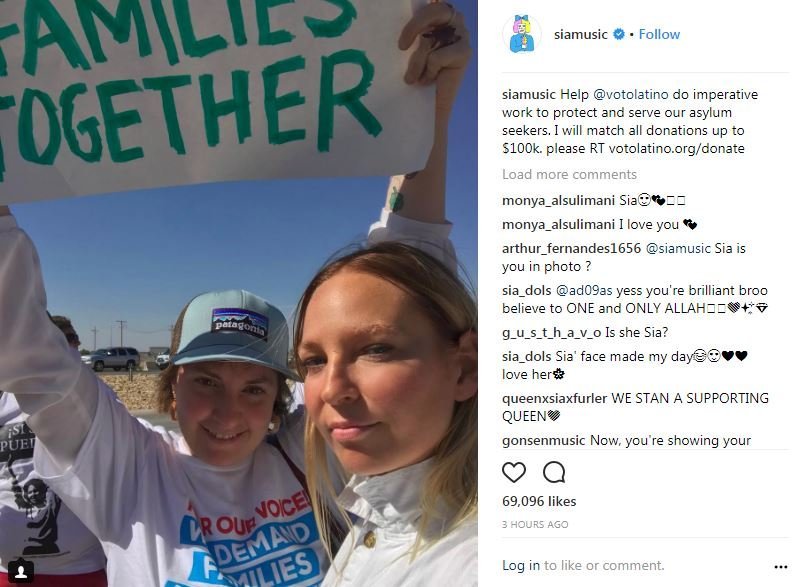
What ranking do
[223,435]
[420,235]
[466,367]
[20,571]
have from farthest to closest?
[20,571] < [223,435] < [420,235] < [466,367]

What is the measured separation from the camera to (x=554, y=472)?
0.88m

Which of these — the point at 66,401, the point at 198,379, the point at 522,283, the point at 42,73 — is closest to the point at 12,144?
the point at 42,73

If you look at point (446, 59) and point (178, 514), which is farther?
point (178, 514)

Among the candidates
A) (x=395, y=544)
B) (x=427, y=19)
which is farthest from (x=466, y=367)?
(x=427, y=19)

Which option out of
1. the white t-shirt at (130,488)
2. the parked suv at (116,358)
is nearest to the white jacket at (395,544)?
the white t-shirt at (130,488)

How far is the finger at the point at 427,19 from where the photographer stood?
122 centimetres

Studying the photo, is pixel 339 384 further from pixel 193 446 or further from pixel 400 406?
pixel 193 446

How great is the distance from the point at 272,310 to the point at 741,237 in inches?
46.0

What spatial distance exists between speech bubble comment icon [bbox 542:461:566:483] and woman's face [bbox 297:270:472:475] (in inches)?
8.5

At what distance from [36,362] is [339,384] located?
648 millimetres

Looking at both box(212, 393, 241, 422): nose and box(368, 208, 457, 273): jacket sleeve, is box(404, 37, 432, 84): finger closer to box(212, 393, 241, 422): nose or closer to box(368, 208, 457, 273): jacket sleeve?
box(368, 208, 457, 273): jacket sleeve

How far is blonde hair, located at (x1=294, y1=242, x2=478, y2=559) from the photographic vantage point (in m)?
1.06

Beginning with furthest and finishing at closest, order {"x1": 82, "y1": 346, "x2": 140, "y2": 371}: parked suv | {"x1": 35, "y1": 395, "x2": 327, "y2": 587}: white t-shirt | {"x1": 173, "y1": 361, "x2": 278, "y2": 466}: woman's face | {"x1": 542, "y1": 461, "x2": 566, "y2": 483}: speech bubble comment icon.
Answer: {"x1": 82, "y1": 346, "x2": 140, "y2": 371}: parked suv
{"x1": 173, "y1": 361, "x2": 278, "y2": 466}: woman's face
{"x1": 35, "y1": 395, "x2": 327, "y2": 587}: white t-shirt
{"x1": 542, "y1": 461, "x2": 566, "y2": 483}: speech bubble comment icon

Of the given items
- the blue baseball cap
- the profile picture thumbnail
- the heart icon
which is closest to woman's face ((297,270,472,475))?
the heart icon
